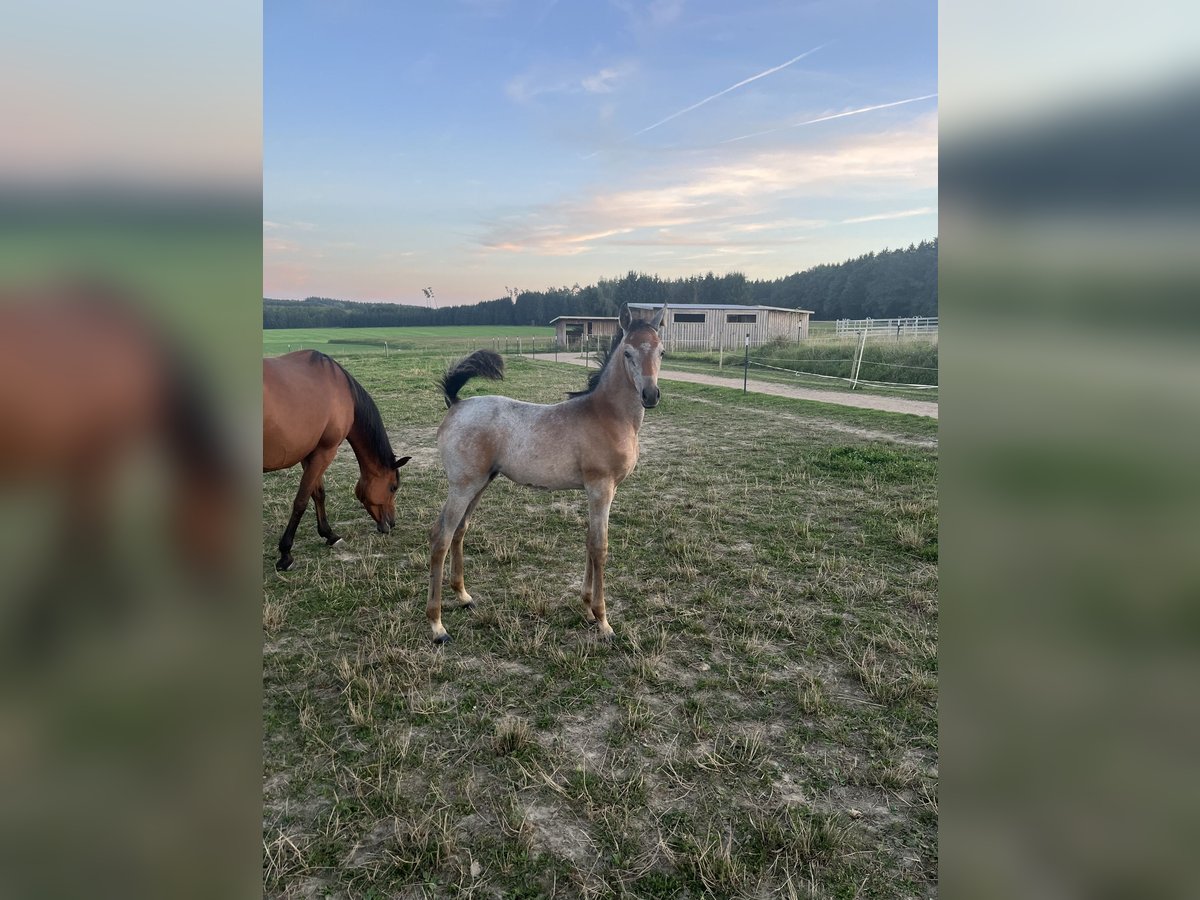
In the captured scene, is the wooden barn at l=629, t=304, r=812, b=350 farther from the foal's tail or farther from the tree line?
the foal's tail

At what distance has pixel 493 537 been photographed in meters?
5.94

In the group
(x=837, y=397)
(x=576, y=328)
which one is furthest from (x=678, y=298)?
(x=837, y=397)

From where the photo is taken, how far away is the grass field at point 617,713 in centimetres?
232

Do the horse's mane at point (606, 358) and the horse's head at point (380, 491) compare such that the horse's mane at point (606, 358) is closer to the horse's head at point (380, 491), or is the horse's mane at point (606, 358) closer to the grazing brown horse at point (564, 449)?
the grazing brown horse at point (564, 449)

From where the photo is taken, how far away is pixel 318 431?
16.9 ft

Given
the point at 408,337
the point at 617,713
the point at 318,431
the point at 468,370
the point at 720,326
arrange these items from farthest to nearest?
the point at 408,337 → the point at 720,326 → the point at 318,431 → the point at 468,370 → the point at 617,713

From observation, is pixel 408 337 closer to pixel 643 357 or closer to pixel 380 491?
pixel 380 491

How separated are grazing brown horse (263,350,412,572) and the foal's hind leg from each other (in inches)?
59.3

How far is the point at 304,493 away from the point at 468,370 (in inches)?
77.5

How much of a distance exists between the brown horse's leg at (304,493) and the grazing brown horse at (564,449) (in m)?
1.74

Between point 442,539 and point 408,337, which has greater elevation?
point 408,337
